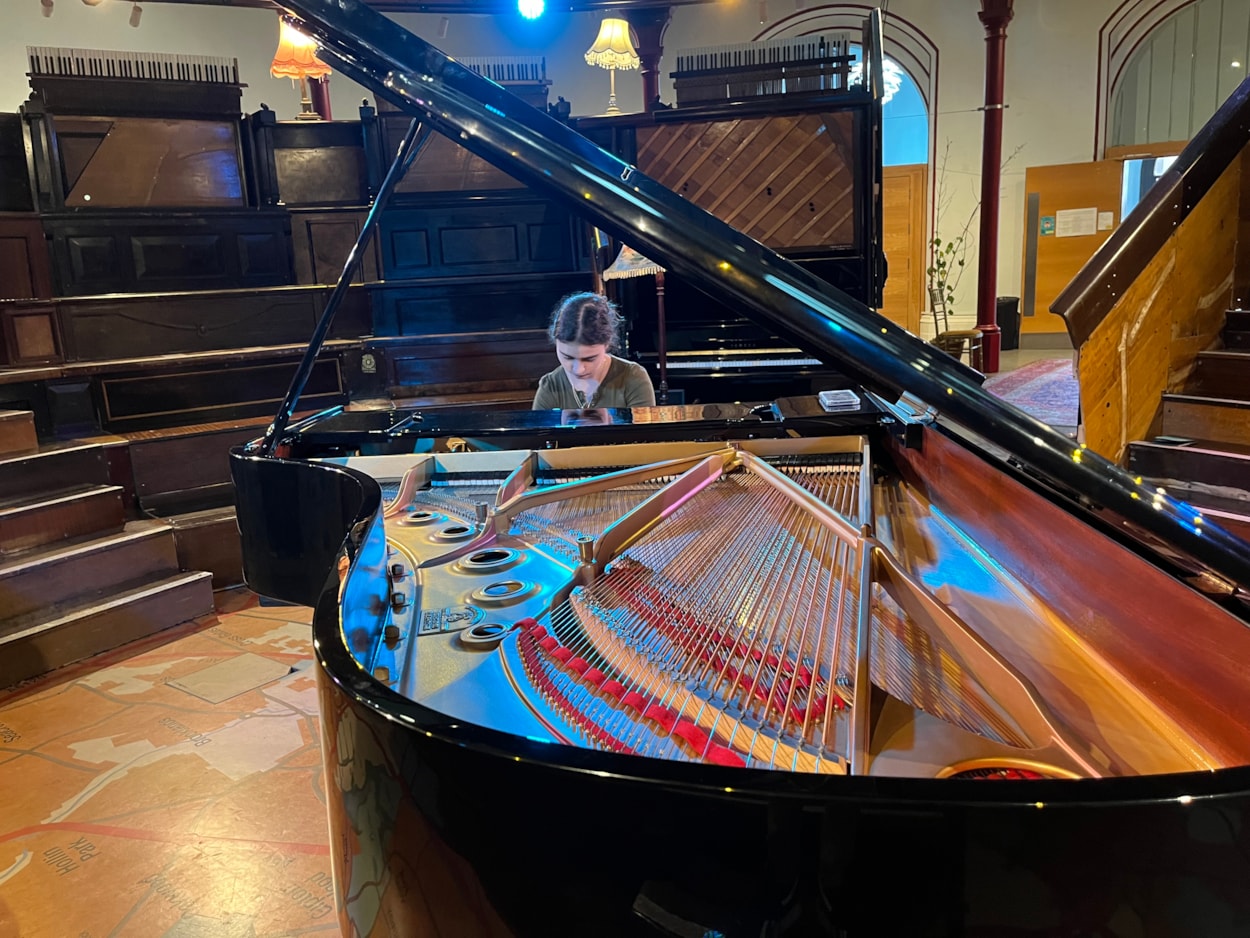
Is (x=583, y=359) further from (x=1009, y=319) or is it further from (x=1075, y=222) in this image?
(x=1075, y=222)

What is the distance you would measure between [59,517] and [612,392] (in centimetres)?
243

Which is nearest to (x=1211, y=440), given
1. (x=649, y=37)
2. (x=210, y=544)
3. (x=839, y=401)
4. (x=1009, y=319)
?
(x=839, y=401)

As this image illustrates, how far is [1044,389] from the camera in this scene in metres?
6.57

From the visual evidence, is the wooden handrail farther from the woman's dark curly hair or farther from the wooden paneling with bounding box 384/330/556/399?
the wooden paneling with bounding box 384/330/556/399

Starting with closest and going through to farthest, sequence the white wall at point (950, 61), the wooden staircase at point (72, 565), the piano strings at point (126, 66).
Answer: the wooden staircase at point (72, 565)
the piano strings at point (126, 66)
the white wall at point (950, 61)

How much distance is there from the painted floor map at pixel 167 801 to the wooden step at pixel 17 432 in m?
1.21

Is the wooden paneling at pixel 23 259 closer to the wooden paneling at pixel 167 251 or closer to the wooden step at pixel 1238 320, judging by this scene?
the wooden paneling at pixel 167 251

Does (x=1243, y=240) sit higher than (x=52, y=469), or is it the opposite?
(x=1243, y=240)

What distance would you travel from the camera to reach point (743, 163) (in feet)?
16.2

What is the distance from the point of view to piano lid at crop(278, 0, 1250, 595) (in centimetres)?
100

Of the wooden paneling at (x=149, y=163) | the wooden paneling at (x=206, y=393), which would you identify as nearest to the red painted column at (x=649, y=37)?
Result: the wooden paneling at (x=149, y=163)

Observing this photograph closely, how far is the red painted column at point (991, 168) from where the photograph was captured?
735 centimetres

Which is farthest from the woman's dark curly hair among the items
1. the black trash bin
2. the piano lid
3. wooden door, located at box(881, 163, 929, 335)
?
the black trash bin

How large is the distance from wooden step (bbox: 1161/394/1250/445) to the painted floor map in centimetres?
354
